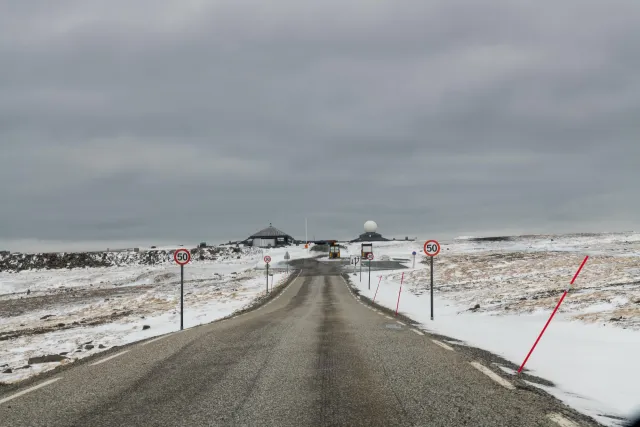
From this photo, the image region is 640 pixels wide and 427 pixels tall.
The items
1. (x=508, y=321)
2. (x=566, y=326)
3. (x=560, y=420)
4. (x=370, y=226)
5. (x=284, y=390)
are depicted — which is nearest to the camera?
(x=560, y=420)

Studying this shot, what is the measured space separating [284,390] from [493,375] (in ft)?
11.7

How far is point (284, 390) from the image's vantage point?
23.9ft

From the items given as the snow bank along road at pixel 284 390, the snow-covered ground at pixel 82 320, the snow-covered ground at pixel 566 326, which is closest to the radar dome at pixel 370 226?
the snow-covered ground at pixel 82 320

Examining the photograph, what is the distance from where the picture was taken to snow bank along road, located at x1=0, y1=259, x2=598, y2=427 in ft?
19.7

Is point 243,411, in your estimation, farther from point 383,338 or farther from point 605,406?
point 383,338

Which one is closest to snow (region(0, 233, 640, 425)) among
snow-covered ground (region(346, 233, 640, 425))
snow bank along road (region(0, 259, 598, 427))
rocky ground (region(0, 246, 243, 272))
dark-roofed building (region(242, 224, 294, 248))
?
snow-covered ground (region(346, 233, 640, 425))

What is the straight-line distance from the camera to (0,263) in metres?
99.3

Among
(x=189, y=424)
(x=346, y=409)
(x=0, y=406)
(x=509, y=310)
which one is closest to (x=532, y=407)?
(x=346, y=409)

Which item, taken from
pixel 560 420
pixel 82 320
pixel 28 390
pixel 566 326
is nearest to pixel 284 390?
pixel 560 420

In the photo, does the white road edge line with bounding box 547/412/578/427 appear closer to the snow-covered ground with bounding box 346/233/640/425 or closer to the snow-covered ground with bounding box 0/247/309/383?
the snow-covered ground with bounding box 346/233/640/425

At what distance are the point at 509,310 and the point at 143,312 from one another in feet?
63.6

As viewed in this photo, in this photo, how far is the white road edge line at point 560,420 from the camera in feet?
18.7

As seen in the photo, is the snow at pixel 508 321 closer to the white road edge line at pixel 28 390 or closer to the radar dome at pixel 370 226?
the white road edge line at pixel 28 390

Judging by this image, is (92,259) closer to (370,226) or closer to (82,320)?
(370,226)
